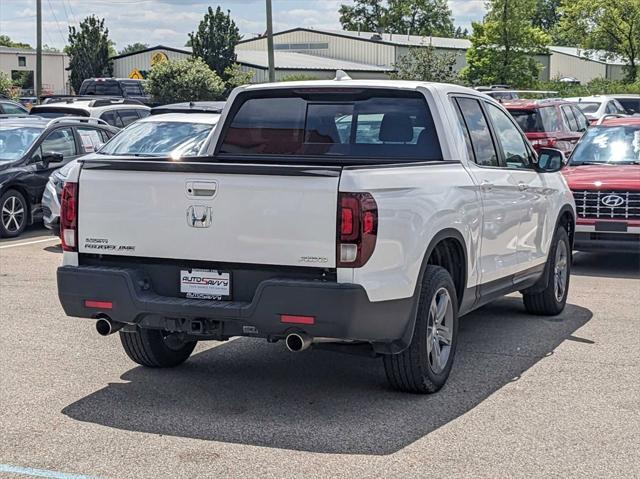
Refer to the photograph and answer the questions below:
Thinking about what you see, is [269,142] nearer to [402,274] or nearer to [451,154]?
[451,154]

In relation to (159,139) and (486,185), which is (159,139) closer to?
(159,139)

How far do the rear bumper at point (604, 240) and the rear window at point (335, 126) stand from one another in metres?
5.16

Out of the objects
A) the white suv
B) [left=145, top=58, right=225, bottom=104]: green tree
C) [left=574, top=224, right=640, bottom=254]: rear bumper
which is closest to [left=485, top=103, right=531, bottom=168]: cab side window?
[left=574, top=224, right=640, bottom=254]: rear bumper

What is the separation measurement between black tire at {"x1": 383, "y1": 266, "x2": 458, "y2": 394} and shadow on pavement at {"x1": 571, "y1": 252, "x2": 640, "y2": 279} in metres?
5.73

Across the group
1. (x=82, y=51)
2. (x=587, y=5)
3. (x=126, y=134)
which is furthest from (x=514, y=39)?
(x=126, y=134)

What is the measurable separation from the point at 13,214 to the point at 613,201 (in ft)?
27.8

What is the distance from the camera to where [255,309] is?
609 centimetres

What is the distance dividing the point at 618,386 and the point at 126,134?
8.62 meters

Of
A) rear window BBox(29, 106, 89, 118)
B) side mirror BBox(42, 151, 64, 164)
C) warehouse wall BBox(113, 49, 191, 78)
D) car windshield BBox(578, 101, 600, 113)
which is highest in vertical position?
warehouse wall BBox(113, 49, 191, 78)

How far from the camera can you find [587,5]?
6150 cm

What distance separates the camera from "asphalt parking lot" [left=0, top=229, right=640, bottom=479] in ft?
18.0

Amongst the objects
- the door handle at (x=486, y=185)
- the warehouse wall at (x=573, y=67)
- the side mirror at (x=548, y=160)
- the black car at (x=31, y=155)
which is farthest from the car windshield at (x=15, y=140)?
the warehouse wall at (x=573, y=67)

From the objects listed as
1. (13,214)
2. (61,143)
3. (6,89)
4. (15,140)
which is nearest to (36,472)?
(13,214)

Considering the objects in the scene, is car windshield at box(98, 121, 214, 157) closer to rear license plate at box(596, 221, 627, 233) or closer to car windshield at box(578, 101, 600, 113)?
rear license plate at box(596, 221, 627, 233)
